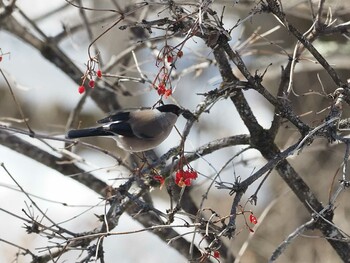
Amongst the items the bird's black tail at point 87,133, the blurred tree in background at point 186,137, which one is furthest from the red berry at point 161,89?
the bird's black tail at point 87,133

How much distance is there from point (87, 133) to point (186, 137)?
0.56 m

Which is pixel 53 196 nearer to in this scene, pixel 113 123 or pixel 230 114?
pixel 230 114

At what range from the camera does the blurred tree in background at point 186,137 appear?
1913mm

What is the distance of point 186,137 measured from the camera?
6.50ft

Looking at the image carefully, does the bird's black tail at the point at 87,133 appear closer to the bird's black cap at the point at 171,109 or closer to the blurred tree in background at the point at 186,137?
the blurred tree in background at the point at 186,137

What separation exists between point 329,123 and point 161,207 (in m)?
3.96

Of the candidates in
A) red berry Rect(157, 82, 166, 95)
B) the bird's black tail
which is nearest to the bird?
the bird's black tail

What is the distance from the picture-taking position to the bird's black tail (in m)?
2.35

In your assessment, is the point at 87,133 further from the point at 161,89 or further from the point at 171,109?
the point at 161,89

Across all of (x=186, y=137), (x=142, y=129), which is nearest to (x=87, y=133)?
(x=142, y=129)

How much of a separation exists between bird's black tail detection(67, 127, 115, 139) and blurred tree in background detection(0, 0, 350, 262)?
0.15 ft

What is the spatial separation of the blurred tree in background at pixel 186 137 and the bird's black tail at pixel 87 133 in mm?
46

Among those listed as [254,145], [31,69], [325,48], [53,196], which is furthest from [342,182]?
[31,69]

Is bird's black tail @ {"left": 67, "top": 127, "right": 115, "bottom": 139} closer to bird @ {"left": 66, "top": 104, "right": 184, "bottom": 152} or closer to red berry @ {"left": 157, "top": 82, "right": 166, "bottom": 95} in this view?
bird @ {"left": 66, "top": 104, "right": 184, "bottom": 152}
